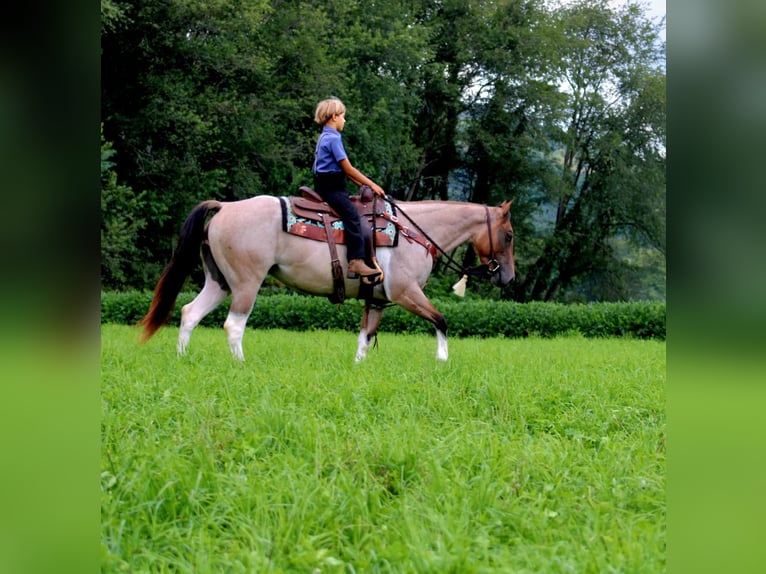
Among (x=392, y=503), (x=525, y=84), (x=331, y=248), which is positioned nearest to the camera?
(x=392, y=503)

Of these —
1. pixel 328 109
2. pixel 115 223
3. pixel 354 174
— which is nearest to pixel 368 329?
pixel 354 174

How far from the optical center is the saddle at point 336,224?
7.03 metres

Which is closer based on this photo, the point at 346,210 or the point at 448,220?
the point at 346,210

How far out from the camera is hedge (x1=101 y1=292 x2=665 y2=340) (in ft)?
52.4

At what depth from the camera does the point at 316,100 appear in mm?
22891

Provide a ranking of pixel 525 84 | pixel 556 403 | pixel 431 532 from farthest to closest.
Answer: pixel 525 84, pixel 556 403, pixel 431 532

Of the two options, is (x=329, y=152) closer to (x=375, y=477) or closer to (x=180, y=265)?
(x=180, y=265)

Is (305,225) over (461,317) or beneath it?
over

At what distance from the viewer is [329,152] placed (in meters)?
6.88

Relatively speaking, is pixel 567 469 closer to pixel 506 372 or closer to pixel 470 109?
pixel 506 372

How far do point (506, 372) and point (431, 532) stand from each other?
387 cm

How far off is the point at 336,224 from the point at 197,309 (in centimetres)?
180

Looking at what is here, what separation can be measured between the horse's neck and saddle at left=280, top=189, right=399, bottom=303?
66 centimetres
